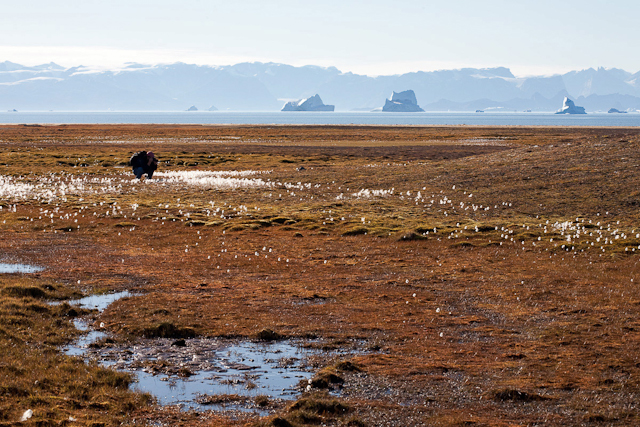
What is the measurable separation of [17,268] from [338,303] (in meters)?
13.6

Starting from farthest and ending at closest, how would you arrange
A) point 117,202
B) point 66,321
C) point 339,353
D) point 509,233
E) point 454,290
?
1. point 117,202
2. point 509,233
3. point 454,290
4. point 66,321
5. point 339,353

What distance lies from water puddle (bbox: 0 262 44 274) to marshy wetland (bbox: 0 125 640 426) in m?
0.35

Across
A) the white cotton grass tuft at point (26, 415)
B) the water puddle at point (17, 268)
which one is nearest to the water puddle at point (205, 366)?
the white cotton grass tuft at point (26, 415)

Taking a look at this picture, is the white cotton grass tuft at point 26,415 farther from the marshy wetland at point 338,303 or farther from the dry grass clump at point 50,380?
the marshy wetland at point 338,303

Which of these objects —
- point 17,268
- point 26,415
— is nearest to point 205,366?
point 26,415

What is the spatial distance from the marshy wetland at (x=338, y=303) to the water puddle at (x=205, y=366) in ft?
0.24

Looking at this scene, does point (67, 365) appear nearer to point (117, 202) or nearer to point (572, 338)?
point (572, 338)

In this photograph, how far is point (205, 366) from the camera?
14.0 metres

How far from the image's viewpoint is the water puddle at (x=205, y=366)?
12359mm

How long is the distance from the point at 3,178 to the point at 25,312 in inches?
1641

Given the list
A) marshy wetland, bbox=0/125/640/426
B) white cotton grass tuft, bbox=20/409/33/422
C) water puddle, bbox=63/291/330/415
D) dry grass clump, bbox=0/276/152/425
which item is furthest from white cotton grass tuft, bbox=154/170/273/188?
white cotton grass tuft, bbox=20/409/33/422

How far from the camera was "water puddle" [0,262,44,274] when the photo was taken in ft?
75.6

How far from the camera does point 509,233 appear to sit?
2984cm

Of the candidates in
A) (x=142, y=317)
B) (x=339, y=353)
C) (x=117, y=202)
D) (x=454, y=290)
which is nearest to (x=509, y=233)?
(x=454, y=290)
